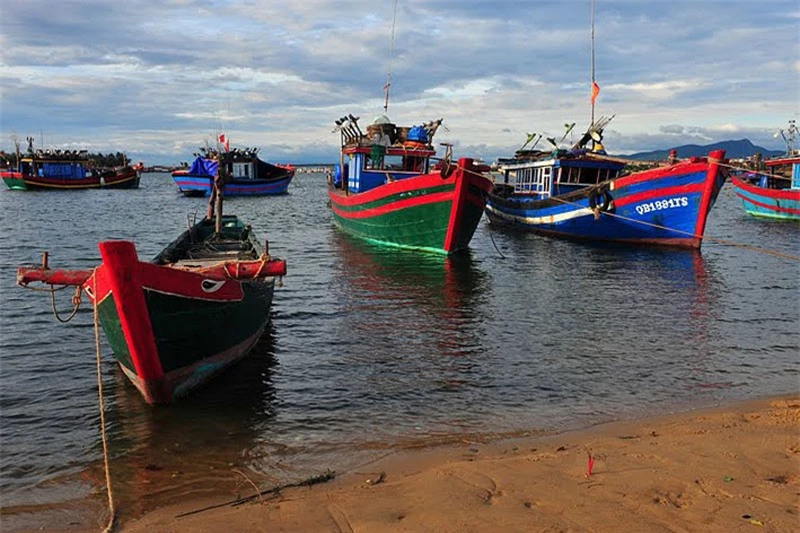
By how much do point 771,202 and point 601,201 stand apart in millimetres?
18148

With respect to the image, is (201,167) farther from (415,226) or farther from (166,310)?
(166,310)

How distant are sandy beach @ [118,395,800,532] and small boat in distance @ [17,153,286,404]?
2.11 m

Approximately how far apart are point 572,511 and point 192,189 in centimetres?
5729

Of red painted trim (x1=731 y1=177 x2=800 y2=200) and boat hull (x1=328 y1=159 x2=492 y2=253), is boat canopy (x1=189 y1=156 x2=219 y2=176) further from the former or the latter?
red painted trim (x1=731 y1=177 x2=800 y2=200)

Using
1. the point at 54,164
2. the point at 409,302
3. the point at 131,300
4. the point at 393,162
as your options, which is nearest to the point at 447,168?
the point at 409,302

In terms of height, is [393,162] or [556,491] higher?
[393,162]

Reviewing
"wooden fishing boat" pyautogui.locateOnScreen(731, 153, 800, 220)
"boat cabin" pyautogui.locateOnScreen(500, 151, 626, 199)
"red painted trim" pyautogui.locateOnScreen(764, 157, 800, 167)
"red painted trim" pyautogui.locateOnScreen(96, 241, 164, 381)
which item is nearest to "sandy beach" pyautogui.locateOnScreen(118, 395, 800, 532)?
"red painted trim" pyautogui.locateOnScreen(96, 241, 164, 381)

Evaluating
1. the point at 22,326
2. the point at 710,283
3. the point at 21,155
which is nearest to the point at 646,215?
the point at 710,283

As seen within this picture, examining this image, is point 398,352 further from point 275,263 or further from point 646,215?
point 646,215

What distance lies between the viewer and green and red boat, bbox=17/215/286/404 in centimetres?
686

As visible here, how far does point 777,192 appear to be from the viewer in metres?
35.1

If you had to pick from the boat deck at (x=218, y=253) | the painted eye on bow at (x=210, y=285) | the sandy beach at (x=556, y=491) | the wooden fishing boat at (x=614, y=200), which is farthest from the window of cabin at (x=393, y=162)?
the sandy beach at (x=556, y=491)

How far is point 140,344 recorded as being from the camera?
7.15m

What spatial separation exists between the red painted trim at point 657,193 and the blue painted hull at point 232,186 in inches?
1589
